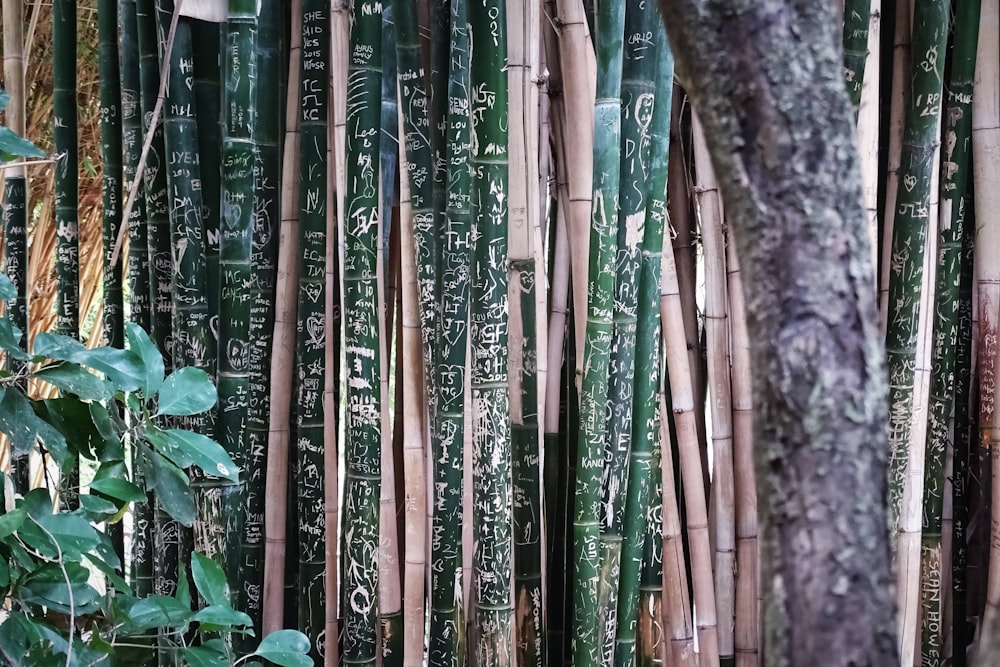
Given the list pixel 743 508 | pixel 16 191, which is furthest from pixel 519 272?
pixel 16 191

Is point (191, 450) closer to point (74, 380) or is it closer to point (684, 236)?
point (74, 380)

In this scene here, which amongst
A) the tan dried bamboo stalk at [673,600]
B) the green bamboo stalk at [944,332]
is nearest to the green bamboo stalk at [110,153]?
the tan dried bamboo stalk at [673,600]

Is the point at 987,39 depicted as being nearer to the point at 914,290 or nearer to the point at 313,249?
the point at 914,290

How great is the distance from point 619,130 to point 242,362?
0.57m

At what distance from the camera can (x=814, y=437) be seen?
0.91 feet

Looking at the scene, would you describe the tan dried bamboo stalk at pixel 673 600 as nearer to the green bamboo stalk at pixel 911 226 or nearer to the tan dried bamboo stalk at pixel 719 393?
the tan dried bamboo stalk at pixel 719 393

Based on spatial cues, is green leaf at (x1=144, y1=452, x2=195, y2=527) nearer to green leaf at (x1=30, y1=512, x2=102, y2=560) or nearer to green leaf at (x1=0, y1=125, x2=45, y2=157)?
green leaf at (x1=30, y1=512, x2=102, y2=560)

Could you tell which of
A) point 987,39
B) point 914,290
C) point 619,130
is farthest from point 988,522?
point 619,130

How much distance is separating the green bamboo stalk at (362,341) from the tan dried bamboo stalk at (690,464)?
41 cm

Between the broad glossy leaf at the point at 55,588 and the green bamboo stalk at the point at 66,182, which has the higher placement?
the green bamboo stalk at the point at 66,182

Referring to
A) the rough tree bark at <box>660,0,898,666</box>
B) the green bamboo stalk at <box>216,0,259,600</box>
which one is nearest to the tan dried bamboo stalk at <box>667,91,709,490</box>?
the green bamboo stalk at <box>216,0,259,600</box>

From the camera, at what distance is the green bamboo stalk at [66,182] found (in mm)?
1615

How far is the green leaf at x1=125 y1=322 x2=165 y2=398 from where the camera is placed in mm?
691

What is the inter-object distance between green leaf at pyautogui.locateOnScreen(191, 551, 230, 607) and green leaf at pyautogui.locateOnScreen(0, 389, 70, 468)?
0.15m
